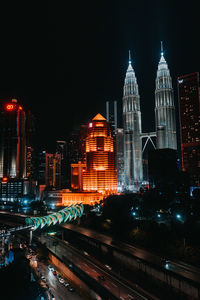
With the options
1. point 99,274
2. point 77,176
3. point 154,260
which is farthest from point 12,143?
point 154,260

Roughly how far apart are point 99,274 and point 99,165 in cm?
7901

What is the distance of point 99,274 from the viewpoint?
118 feet

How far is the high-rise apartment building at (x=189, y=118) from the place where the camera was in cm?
15162

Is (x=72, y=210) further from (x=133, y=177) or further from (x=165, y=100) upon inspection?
(x=165, y=100)

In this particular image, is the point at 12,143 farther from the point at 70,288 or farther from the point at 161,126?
the point at 70,288

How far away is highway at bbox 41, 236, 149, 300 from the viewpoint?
29.8 metres

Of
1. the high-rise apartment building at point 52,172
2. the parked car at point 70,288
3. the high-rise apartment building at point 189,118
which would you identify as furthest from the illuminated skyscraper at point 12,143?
the parked car at point 70,288

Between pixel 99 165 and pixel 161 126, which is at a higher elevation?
pixel 161 126

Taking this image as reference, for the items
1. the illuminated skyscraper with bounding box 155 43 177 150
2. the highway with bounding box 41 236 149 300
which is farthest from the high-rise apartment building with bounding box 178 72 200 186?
the highway with bounding box 41 236 149 300

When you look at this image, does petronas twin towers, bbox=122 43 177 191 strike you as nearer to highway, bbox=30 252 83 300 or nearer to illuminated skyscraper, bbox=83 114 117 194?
illuminated skyscraper, bbox=83 114 117 194

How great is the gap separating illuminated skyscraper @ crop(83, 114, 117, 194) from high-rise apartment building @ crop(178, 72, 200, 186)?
59.8m

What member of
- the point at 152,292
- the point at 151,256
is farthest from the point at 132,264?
the point at 152,292

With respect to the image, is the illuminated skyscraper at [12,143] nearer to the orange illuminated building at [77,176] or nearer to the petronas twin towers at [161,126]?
the orange illuminated building at [77,176]

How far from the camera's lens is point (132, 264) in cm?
4153
